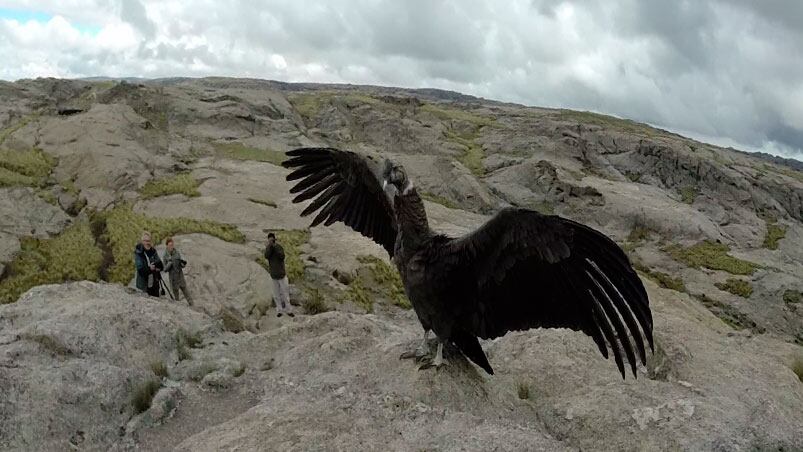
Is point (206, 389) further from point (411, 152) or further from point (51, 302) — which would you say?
point (411, 152)

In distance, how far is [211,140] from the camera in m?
37.3

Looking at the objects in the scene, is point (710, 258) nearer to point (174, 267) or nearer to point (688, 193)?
point (688, 193)

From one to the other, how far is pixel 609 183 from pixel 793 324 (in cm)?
1986

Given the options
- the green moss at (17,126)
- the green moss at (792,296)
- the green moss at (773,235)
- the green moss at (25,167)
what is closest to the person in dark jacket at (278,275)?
the green moss at (25,167)

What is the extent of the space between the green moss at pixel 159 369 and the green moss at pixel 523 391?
14.9ft

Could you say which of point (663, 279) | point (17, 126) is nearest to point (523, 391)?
point (663, 279)

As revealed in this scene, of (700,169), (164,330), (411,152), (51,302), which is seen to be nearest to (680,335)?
(164,330)

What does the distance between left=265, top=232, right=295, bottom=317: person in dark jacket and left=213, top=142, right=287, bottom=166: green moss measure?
56.6 ft

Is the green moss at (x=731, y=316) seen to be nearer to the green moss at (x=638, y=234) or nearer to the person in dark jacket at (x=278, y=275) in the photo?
the green moss at (x=638, y=234)

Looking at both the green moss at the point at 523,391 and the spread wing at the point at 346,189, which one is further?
the spread wing at the point at 346,189

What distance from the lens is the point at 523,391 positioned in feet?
25.1

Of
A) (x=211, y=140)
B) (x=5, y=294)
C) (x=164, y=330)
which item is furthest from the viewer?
(x=211, y=140)

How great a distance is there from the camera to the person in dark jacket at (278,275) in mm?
15375

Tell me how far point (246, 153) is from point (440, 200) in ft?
36.5
